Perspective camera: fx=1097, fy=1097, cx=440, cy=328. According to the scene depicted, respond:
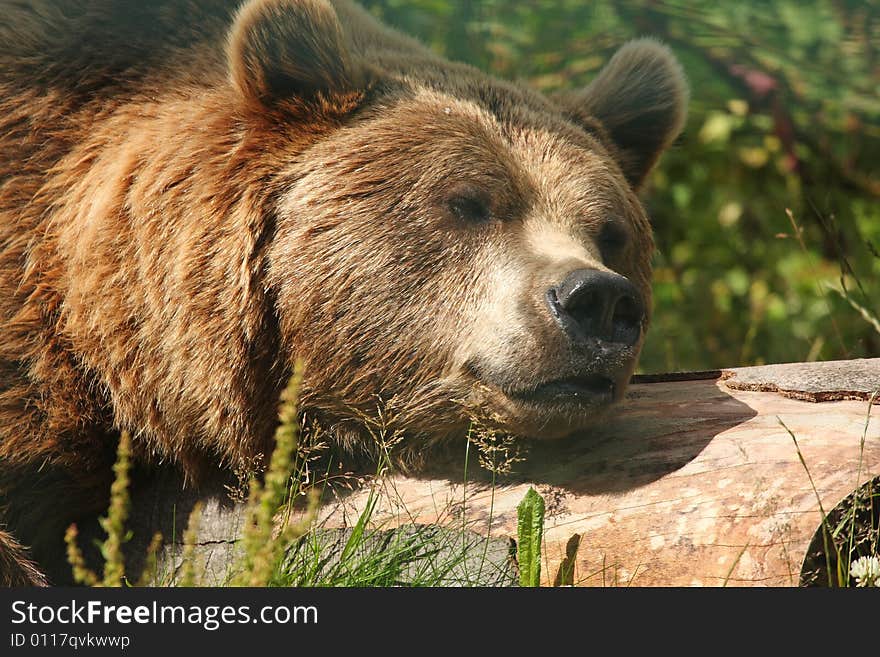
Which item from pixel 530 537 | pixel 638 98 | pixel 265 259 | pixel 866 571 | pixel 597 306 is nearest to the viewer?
pixel 866 571

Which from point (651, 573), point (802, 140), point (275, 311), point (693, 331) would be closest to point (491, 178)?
point (275, 311)

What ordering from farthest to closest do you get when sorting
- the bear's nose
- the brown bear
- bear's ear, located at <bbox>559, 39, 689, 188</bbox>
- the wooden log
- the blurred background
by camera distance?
1. the blurred background
2. bear's ear, located at <bbox>559, 39, 689, 188</bbox>
3. the brown bear
4. the bear's nose
5. the wooden log

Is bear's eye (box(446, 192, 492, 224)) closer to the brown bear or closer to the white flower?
the brown bear

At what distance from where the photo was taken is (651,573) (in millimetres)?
3162

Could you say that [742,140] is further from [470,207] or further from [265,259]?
[265,259]

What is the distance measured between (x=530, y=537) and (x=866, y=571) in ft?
3.04

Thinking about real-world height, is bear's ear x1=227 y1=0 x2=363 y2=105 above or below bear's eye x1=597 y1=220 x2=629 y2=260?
above

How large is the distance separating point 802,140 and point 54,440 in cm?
680

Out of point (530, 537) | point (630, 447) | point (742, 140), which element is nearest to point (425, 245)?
point (630, 447)

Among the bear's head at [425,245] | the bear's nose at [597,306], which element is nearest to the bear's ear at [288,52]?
the bear's head at [425,245]

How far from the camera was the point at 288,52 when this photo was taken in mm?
3941

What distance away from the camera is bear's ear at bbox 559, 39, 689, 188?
15.5 feet

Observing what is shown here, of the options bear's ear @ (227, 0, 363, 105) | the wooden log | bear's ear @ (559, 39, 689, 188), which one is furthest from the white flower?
bear's ear @ (227, 0, 363, 105)

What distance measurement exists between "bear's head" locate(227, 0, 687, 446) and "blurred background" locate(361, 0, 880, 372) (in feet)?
11.6
